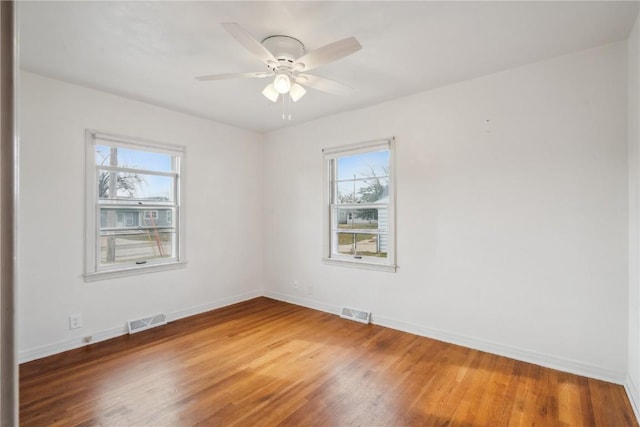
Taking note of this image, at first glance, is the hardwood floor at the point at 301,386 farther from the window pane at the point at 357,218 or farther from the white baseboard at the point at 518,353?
the window pane at the point at 357,218

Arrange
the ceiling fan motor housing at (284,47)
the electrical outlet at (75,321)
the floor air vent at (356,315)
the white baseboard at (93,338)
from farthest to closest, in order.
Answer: the floor air vent at (356,315) < the electrical outlet at (75,321) < the white baseboard at (93,338) < the ceiling fan motor housing at (284,47)

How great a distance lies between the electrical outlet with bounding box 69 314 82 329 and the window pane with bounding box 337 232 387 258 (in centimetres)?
297

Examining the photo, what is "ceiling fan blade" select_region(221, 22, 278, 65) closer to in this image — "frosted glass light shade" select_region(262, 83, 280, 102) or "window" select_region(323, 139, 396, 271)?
"frosted glass light shade" select_region(262, 83, 280, 102)

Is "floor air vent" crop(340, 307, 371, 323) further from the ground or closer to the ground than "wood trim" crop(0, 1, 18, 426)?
closer to the ground

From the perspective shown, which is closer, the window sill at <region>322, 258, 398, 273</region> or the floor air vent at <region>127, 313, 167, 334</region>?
the floor air vent at <region>127, 313, 167, 334</region>

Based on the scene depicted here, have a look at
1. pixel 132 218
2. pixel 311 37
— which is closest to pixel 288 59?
pixel 311 37

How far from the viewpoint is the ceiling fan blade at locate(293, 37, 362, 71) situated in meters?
1.95

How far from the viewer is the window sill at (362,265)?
373 centimetres

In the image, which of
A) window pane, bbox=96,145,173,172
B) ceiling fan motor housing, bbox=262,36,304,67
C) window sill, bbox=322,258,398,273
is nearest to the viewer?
ceiling fan motor housing, bbox=262,36,304,67

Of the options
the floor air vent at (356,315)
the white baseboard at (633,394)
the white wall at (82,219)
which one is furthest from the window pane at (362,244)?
the white baseboard at (633,394)

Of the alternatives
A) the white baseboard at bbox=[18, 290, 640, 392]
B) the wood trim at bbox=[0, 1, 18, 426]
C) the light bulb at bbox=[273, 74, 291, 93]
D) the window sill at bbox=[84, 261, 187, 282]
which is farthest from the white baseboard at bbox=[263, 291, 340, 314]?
the wood trim at bbox=[0, 1, 18, 426]

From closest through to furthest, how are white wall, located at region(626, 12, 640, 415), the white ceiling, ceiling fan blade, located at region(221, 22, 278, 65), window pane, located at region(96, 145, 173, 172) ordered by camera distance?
ceiling fan blade, located at region(221, 22, 278, 65) < the white ceiling < white wall, located at region(626, 12, 640, 415) < window pane, located at region(96, 145, 173, 172)

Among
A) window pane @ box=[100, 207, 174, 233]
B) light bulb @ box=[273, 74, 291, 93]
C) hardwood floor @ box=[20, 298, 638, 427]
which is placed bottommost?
hardwood floor @ box=[20, 298, 638, 427]

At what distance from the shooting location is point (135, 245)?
3742mm
